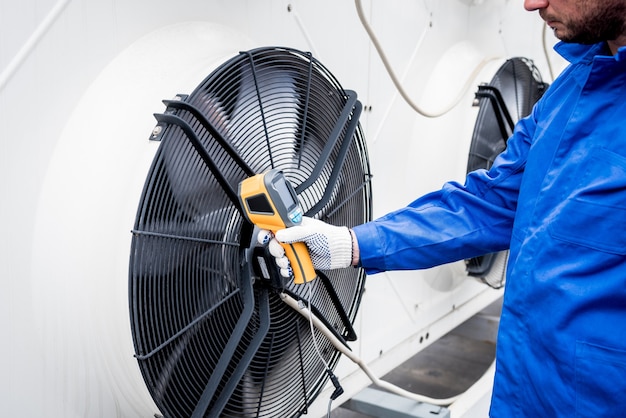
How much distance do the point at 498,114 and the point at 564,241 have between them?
1453mm

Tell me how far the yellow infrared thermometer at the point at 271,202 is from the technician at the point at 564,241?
0.11ft

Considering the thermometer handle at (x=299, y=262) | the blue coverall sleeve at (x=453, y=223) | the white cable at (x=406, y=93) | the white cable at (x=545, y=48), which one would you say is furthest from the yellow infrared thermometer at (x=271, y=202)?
the white cable at (x=545, y=48)

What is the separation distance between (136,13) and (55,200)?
0.46 meters

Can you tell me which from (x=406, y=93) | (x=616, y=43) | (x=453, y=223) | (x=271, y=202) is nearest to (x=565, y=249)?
(x=453, y=223)

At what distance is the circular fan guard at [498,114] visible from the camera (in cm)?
249

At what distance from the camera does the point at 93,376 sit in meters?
1.25

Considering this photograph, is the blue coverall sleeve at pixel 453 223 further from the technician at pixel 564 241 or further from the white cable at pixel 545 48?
the white cable at pixel 545 48

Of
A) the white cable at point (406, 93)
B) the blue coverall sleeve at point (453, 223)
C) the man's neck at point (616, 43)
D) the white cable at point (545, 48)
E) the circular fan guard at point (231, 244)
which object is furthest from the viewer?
the white cable at point (545, 48)

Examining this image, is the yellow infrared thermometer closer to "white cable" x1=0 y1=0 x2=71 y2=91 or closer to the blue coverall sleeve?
the blue coverall sleeve

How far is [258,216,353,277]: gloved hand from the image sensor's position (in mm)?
1235

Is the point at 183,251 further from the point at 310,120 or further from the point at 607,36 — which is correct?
the point at 607,36

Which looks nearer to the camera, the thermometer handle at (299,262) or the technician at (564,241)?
the technician at (564,241)

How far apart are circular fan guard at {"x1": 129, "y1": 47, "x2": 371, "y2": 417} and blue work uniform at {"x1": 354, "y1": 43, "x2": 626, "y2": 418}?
0.78 ft

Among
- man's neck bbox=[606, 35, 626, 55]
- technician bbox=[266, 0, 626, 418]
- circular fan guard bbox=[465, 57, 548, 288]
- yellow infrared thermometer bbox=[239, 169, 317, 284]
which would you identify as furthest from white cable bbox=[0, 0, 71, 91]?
circular fan guard bbox=[465, 57, 548, 288]
